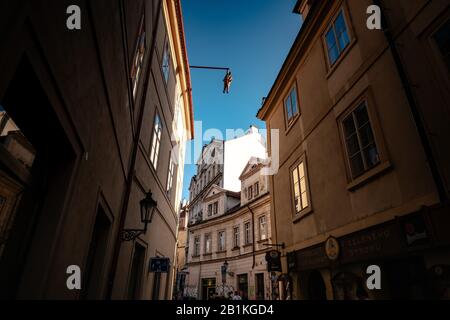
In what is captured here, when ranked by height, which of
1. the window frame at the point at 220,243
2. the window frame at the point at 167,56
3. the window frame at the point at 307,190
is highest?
the window frame at the point at 167,56

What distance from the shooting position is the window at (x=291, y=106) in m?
10.5

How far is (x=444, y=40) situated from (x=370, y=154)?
243 cm

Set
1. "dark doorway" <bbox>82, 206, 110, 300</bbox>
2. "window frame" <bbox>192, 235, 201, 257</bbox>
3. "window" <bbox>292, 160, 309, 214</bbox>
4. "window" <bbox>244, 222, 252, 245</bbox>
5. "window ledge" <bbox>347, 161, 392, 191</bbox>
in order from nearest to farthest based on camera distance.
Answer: "dark doorway" <bbox>82, 206, 110, 300</bbox> < "window ledge" <bbox>347, 161, 392, 191</bbox> < "window" <bbox>292, 160, 309, 214</bbox> < "window" <bbox>244, 222, 252, 245</bbox> < "window frame" <bbox>192, 235, 201, 257</bbox>

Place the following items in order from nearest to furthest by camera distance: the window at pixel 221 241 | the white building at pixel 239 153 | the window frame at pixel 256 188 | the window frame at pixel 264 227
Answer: the window frame at pixel 264 227
the window frame at pixel 256 188
the window at pixel 221 241
the white building at pixel 239 153

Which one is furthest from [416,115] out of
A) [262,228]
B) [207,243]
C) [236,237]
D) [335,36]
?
[207,243]

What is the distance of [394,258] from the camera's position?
17.0 ft

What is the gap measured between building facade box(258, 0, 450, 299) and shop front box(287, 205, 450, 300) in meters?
0.02

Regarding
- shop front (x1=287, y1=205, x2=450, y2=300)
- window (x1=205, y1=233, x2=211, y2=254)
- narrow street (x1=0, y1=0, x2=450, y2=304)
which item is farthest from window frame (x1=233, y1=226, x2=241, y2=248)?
shop front (x1=287, y1=205, x2=450, y2=300)

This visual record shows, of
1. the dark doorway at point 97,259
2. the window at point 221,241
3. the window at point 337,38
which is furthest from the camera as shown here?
the window at point 221,241

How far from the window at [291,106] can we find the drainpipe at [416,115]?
15.5 ft

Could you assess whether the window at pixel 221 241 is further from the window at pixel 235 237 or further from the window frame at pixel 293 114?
the window frame at pixel 293 114

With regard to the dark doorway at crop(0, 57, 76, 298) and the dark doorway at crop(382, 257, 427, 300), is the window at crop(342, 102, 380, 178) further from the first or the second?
the dark doorway at crop(0, 57, 76, 298)

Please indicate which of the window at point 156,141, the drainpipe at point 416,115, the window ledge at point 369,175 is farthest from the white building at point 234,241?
the drainpipe at point 416,115

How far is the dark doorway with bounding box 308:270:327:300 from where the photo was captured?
8.30 m
